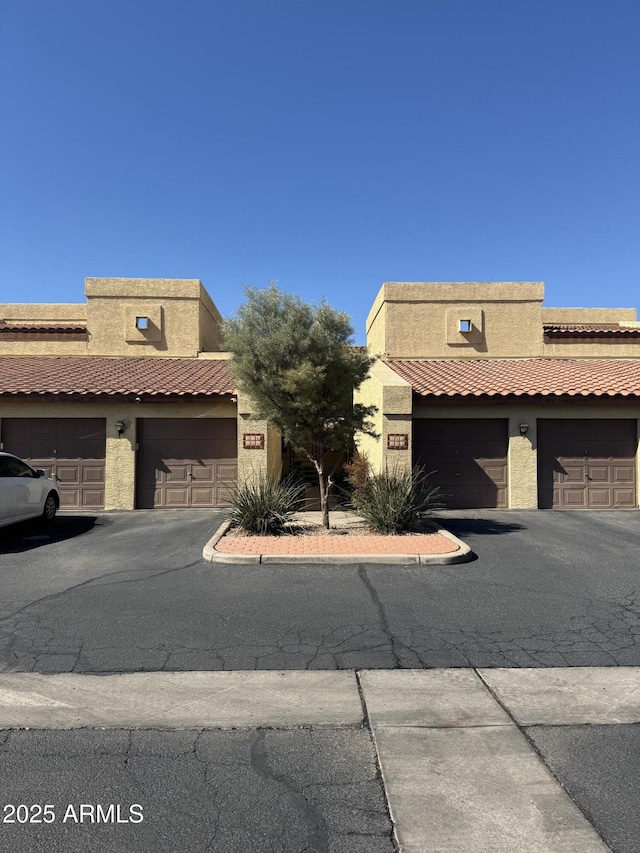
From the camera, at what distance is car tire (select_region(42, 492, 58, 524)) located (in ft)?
36.3

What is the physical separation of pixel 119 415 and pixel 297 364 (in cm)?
658

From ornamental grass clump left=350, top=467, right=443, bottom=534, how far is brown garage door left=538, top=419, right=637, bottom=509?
4.76m

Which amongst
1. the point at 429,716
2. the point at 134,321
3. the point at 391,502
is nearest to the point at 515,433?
the point at 391,502

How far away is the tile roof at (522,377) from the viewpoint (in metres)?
13.0

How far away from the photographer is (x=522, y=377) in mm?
14344

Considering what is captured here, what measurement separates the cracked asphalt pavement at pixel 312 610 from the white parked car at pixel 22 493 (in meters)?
0.88

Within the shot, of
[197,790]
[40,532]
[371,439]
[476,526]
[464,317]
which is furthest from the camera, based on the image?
[464,317]

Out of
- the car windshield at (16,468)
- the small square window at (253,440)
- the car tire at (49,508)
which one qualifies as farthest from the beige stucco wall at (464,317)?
the car windshield at (16,468)

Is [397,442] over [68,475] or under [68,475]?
over

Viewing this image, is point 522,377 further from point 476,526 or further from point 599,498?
point 476,526

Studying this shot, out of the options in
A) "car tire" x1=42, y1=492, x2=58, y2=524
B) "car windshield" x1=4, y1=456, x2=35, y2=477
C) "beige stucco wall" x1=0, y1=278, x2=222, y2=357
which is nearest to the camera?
"car windshield" x1=4, y1=456, x2=35, y2=477

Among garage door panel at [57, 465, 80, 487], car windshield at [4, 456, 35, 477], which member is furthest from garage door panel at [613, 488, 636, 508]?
garage door panel at [57, 465, 80, 487]

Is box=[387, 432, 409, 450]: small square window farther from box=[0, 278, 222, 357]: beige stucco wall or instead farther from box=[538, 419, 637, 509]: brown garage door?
box=[0, 278, 222, 357]: beige stucco wall

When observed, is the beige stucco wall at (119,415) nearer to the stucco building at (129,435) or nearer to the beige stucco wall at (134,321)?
the stucco building at (129,435)
